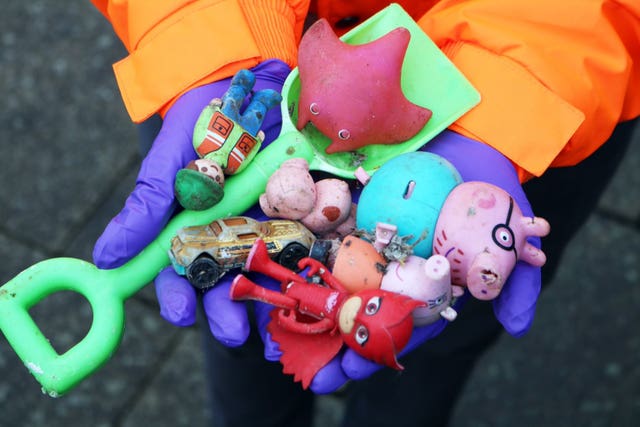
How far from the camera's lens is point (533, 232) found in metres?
1.36

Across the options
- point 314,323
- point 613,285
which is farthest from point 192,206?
point 613,285

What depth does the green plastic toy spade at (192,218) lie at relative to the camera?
137 centimetres

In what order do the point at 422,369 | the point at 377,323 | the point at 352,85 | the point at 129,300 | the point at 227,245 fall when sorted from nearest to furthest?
the point at 377,323 < the point at 227,245 < the point at 352,85 < the point at 422,369 < the point at 129,300

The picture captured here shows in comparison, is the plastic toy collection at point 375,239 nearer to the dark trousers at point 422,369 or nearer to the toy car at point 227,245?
the toy car at point 227,245

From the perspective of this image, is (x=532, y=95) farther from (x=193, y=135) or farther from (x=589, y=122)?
(x=193, y=135)

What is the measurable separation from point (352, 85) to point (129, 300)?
1461 millimetres

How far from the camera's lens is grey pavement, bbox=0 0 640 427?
8.32ft

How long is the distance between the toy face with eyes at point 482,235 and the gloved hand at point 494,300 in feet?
0.24

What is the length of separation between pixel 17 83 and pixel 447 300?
2.24m

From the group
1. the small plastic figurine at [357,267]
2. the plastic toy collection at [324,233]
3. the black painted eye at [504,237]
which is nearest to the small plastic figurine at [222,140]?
the plastic toy collection at [324,233]

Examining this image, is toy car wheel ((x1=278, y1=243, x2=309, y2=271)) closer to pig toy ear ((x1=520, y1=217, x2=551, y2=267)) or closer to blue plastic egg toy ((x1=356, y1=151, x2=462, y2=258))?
blue plastic egg toy ((x1=356, y1=151, x2=462, y2=258))

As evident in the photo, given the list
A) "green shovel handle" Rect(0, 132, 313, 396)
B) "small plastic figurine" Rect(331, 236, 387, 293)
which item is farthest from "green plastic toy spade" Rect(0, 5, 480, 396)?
A: "small plastic figurine" Rect(331, 236, 387, 293)

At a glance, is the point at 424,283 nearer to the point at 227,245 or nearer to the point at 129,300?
the point at 227,245

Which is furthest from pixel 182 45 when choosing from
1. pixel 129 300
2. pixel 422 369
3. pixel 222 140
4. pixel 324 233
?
pixel 129 300
